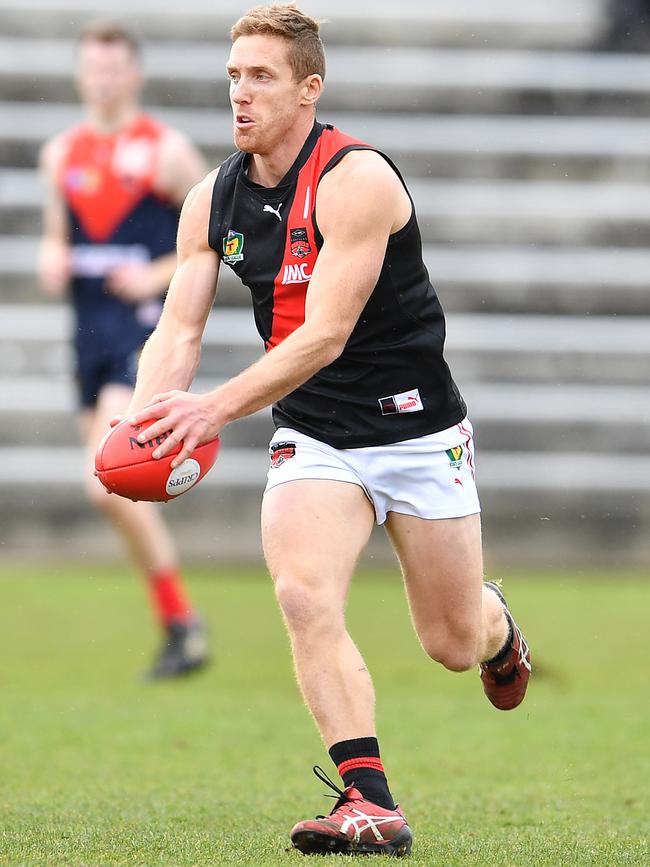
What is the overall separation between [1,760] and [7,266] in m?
8.82

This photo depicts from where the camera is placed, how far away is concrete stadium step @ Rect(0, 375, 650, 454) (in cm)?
1333

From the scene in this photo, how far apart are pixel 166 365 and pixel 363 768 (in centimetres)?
117

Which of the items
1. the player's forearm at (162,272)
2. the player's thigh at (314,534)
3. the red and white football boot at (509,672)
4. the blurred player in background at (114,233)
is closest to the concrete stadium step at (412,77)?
the blurred player in background at (114,233)

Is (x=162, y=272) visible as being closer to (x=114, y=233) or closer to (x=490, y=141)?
(x=114, y=233)

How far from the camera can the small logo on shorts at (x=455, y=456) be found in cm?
433

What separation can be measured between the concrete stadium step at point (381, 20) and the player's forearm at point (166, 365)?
32.0 feet

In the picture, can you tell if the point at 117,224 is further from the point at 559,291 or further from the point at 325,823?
the point at 559,291

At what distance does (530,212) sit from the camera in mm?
13680

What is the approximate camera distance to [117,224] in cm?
837

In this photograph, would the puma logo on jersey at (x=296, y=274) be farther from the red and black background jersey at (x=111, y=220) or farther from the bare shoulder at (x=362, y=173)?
the red and black background jersey at (x=111, y=220)

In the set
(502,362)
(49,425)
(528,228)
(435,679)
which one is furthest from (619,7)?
(435,679)

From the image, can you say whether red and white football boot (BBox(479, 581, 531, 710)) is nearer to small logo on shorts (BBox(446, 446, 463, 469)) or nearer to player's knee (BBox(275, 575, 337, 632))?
small logo on shorts (BBox(446, 446, 463, 469))

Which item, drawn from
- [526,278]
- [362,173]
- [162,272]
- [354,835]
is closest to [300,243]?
[362,173]

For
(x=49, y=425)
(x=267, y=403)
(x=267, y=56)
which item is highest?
(x=267, y=56)
